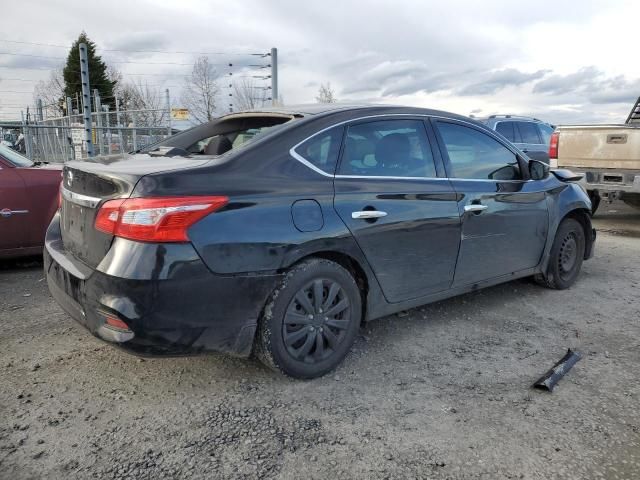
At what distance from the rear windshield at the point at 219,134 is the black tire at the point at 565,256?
113 inches

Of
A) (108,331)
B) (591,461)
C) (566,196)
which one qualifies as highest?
(566,196)

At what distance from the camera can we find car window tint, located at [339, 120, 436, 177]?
3.19 meters

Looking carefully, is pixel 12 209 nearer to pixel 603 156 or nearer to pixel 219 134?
pixel 219 134

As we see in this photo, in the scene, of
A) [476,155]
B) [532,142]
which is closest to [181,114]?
[532,142]

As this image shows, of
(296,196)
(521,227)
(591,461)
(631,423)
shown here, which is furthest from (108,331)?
(521,227)

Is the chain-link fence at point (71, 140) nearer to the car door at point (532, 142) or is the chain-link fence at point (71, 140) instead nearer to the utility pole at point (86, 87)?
the utility pole at point (86, 87)

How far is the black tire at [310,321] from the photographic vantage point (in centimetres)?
281

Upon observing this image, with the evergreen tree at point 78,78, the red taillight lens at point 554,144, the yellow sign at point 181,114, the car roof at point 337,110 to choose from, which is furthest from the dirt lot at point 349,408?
the evergreen tree at point 78,78

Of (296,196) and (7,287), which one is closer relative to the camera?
(296,196)

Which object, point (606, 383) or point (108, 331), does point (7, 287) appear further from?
point (606, 383)

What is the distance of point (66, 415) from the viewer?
265 cm

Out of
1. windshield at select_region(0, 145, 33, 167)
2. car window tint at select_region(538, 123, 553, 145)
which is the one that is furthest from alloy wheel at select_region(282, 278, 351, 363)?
car window tint at select_region(538, 123, 553, 145)

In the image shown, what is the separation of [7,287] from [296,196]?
3.40m

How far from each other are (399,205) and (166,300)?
154 cm
